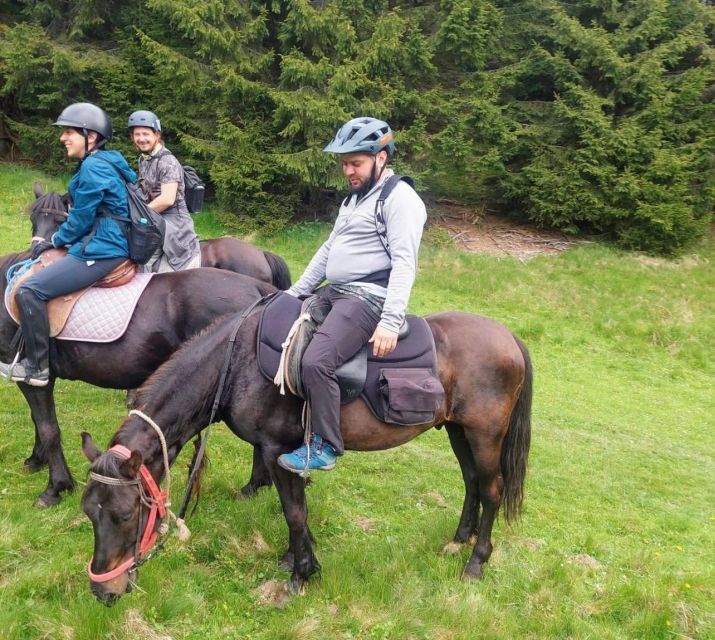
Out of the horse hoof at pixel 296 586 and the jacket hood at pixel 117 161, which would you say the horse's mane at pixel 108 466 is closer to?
the horse hoof at pixel 296 586

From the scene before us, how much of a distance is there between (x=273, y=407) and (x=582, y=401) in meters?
6.91

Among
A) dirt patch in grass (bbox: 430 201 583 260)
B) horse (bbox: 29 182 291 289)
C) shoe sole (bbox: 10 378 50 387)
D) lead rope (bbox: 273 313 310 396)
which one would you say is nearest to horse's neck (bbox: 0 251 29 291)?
shoe sole (bbox: 10 378 50 387)

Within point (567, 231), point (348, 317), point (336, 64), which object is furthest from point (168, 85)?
point (348, 317)

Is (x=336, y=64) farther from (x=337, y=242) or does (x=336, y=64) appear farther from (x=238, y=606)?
(x=238, y=606)

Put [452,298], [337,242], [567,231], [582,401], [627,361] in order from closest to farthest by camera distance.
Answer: [337,242]
[582,401]
[627,361]
[452,298]
[567,231]

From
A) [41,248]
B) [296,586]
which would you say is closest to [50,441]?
[41,248]

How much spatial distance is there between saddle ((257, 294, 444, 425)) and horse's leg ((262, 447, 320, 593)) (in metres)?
0.55

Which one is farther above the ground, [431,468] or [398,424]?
[398,424]

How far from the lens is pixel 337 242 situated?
374 cm

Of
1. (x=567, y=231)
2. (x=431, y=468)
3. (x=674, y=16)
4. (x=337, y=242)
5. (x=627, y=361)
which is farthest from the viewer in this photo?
(x=567, y=231)

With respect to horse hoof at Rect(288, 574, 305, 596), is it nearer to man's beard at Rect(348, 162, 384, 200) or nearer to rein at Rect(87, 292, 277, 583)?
rein at Rect(87, 292, 277, 583)

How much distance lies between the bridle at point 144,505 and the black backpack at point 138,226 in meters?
2.10

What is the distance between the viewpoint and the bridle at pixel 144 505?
2.95 meters

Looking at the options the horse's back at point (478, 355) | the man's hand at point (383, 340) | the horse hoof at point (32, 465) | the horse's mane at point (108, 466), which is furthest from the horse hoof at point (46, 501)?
the horse's back at point (478, 355)
